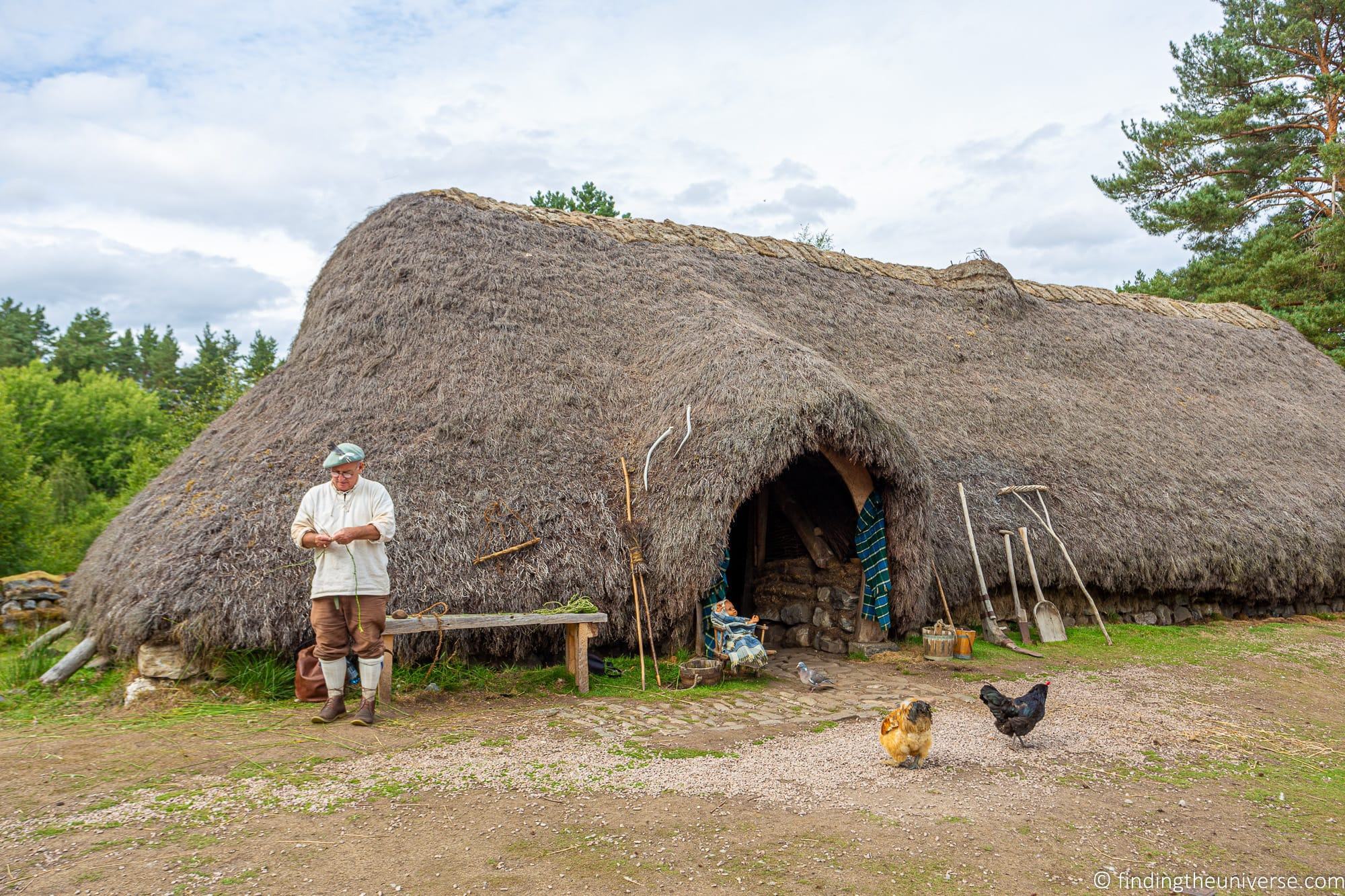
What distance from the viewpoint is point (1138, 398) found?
12.0 m

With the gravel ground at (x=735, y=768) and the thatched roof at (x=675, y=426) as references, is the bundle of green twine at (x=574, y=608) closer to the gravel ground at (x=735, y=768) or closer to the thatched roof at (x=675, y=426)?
the thatched roof at (x=675, y=426)

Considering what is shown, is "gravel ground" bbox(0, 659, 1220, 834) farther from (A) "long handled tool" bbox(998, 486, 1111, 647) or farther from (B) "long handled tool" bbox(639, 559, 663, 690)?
(A) "long handled tool" bbox(998, 486, 1111, 647)

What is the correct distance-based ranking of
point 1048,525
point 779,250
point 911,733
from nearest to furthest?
point 911,733, point 1048,525, point 779,250

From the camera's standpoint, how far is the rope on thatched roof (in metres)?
10.3

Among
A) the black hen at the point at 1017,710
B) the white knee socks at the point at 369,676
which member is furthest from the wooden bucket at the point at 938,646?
the white knee socks at the point at 369,676

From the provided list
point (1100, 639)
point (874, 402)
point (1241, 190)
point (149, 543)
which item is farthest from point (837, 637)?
point (1241, 190)

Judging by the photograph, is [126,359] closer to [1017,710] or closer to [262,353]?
[262,353]

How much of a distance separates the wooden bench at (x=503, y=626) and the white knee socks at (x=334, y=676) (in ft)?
0.85

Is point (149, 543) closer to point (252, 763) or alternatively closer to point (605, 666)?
point (252, 763)

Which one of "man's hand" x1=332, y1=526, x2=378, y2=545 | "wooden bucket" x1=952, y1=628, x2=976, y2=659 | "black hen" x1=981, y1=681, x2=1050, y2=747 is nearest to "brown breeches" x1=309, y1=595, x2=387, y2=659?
"man's hand" x1=332, y1=526, x2=378, y2=545

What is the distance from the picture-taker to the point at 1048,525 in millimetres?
9094

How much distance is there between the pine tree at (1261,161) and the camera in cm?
1745

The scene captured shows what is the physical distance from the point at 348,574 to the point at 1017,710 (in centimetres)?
402

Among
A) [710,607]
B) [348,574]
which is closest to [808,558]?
[710,607]
